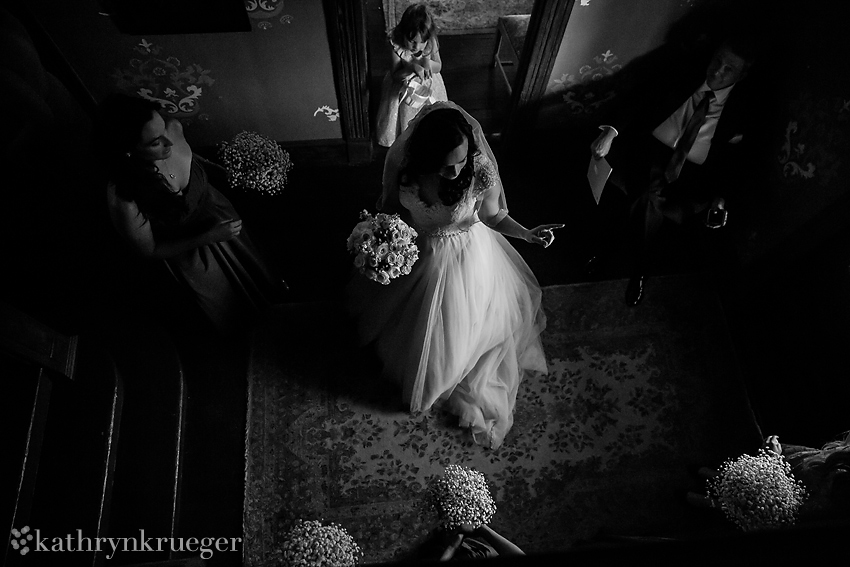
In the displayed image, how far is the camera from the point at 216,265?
9.61ft

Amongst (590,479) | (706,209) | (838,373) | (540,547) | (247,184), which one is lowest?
(540,547)

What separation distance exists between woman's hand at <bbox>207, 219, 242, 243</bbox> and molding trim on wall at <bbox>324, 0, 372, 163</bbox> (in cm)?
107

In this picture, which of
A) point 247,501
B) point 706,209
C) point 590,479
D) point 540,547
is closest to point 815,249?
point 706,209

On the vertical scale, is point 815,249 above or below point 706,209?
below

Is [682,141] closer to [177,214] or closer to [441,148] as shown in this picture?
[441,148]

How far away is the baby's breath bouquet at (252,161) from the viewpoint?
3100mm

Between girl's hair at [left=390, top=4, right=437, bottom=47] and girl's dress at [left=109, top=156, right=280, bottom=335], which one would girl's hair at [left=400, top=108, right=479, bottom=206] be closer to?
girl's dress at [left=109, top=156, right=280, bottom=335]

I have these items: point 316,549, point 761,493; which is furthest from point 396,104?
point 761,493

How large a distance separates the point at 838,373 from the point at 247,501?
9.93ft

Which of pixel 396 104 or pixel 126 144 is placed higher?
pixel 396 104

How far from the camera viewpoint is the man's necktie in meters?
2.99

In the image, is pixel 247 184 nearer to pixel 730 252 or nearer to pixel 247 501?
pixel 247 501

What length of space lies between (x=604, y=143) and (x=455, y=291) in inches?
44.5

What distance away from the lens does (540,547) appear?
9.60ft
